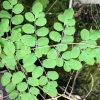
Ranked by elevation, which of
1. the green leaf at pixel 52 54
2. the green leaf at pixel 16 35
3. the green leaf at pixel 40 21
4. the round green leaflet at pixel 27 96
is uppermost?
the green leaf at pixel 40 21

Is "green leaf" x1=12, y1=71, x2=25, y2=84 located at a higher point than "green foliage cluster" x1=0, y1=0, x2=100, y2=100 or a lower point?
lower

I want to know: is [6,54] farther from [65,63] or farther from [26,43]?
[65,63]

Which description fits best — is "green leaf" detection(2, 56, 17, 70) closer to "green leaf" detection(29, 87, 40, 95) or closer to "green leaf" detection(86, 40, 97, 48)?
"green leaf" detection(29, 87, 40, 95)

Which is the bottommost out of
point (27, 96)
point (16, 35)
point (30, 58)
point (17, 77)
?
point (27, 96)

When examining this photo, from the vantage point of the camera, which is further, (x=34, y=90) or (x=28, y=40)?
(x=34, y=90)

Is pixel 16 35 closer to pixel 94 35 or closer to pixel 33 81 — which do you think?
pixel 33 81

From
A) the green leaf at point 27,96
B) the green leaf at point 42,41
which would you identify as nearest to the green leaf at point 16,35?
the green leaf at point 42,41

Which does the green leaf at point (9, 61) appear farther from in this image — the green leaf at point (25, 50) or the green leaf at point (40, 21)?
the green leaf at point (40, 21)

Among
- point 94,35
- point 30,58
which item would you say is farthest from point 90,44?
point 30,58

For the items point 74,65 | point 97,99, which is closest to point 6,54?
point 74,65

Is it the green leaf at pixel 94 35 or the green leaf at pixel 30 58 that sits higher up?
the green leaf at pixel 94 35

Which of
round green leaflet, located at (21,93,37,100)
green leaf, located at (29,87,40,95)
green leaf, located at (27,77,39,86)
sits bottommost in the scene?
round green leaflet, located at (21,93,37,100)

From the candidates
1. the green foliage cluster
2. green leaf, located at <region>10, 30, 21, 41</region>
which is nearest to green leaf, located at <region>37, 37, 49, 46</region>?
the green foliage cluster
